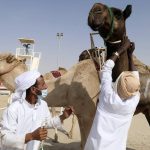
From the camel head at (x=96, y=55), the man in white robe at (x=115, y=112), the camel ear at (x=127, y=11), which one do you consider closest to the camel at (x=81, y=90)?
the camel head at (x=96, y=55)

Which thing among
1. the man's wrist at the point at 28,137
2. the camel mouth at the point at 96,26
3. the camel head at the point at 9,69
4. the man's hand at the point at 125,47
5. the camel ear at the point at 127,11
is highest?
the camel ear at the point at 127,11

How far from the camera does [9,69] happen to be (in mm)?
7828

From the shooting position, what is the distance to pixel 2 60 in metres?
7.88

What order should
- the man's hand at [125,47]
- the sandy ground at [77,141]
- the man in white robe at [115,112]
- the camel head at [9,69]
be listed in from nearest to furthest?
1. the man in white robe at [115,112]
2. the man's hand at [125,47]
3. the camel head at [9,69]
4. the sandy ground at [77,141]

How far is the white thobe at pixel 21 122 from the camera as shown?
396cm

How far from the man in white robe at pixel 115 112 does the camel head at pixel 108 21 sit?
0.97m

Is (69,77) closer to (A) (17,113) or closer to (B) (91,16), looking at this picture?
(B) (91,16)

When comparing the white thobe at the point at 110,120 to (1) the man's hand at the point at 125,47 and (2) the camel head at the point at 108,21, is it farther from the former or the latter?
(1) the man's hand at the point at 125,47

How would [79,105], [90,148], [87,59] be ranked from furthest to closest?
[87,59]
[79,105]
[90,148]

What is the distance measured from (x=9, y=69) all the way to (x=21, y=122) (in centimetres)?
369

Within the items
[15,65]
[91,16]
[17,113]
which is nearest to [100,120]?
[17,113]

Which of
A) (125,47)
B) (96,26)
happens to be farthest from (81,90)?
(96,26)

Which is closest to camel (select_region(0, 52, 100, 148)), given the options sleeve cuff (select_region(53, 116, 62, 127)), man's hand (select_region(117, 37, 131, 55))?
man's hand (select_region(117, 37, 131, 55))

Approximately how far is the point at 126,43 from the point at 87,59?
1.32m
